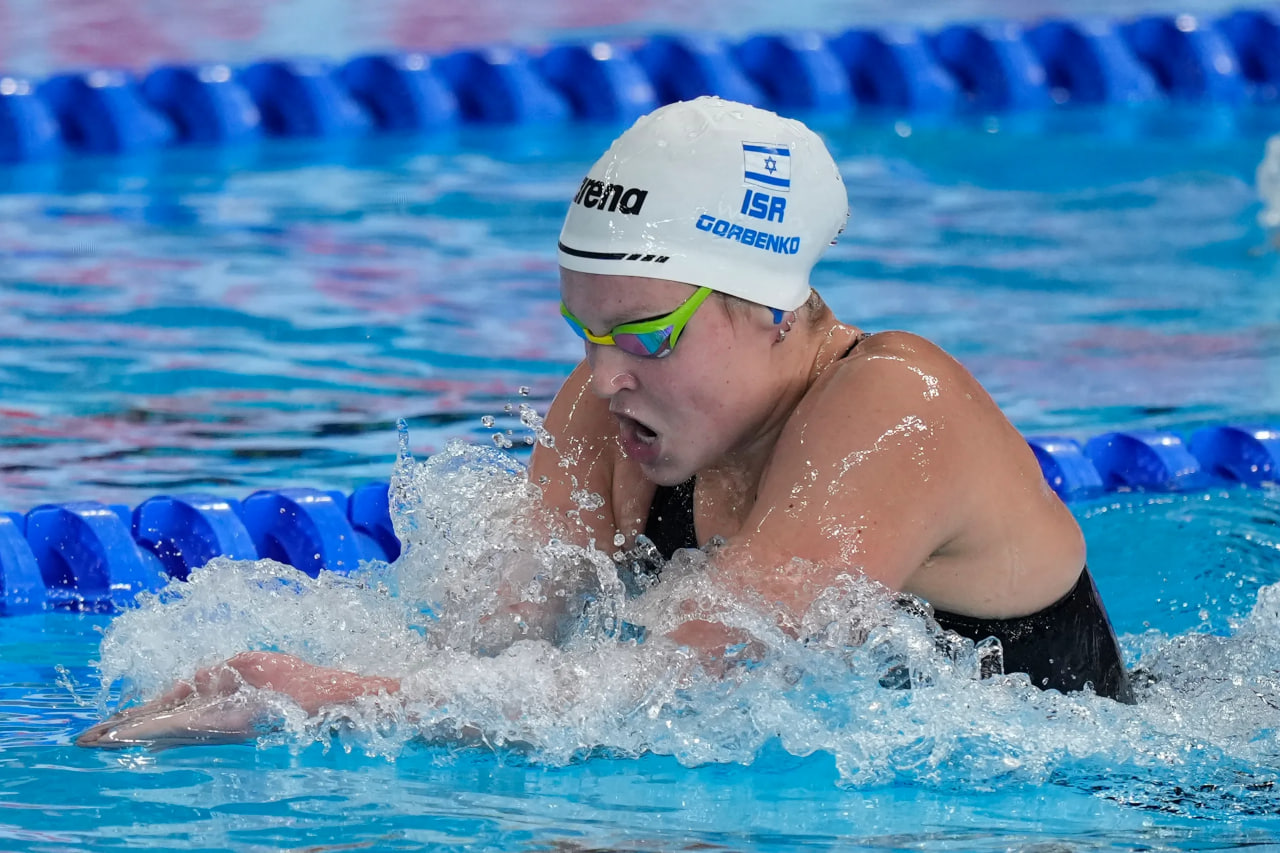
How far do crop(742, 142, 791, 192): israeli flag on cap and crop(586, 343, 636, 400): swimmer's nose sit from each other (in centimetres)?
29

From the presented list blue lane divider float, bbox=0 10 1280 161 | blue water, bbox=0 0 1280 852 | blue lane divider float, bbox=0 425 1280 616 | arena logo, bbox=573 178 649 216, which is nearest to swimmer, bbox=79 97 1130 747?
arena logo, bbox=573 178 649 216

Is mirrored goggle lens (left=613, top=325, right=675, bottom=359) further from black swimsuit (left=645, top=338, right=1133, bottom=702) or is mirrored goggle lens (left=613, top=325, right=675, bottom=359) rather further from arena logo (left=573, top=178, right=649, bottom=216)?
black swimsuit (left=645, top=338, right=1133, bottom=702)

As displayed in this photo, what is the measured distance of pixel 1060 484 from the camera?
4.42m

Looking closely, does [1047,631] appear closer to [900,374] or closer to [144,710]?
[900,374]

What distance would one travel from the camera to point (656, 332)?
2361mm

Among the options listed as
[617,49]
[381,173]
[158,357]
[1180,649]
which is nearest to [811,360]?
[1180,649]

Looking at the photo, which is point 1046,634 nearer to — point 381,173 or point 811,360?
point 811,360

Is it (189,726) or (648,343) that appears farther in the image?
(189,726)

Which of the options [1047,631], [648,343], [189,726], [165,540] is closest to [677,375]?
[648,343]

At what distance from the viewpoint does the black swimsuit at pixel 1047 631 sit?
8.40 ft

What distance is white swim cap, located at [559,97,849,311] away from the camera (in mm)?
2387

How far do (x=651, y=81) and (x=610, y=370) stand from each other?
6551 mm

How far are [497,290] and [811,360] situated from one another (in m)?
3.78

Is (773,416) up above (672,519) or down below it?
above
